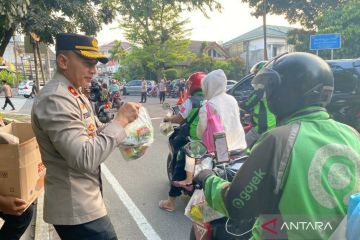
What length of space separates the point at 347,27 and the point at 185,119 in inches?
766

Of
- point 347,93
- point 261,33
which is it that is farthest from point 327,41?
point 261,33

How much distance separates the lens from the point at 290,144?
4.22ft

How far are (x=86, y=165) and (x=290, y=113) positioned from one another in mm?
965

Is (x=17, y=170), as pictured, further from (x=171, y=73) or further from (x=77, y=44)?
(x=171, y=73)

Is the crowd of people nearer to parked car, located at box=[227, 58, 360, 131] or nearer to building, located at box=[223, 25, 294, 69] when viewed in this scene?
parked car, located at box=[227, 58, 360, 131]

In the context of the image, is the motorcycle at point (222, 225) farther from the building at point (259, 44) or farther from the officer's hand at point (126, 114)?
the building at point (259, 44)

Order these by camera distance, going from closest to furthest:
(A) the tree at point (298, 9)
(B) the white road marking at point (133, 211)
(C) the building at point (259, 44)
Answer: (B) the white road marking at point (133, 211) < (A) the tree at point (298, 9) < (C) the building at point (259, 44)

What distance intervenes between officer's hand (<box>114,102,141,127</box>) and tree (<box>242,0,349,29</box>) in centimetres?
2697

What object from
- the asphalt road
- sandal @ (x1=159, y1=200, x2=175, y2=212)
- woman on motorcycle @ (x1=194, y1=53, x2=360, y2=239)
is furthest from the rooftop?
woman on motorcycle @ (x1=194, y1=53, x2=360, y2=239)

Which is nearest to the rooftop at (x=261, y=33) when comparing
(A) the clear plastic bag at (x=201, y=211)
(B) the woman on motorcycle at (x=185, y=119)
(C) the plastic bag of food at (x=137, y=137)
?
(B) the woman on motorcycle at (x=185, y=119)

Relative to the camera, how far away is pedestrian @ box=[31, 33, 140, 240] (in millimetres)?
1694

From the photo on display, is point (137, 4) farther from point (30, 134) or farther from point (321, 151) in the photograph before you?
point (321, 151)

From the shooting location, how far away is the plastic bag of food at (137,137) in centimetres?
198

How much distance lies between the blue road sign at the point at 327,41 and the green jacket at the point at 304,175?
1601 cm
